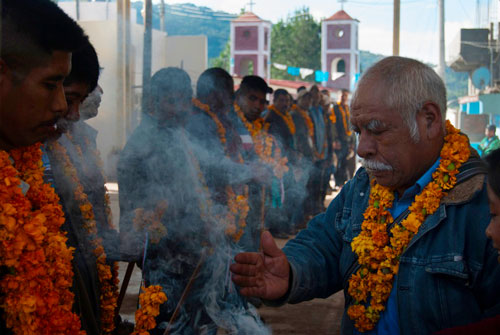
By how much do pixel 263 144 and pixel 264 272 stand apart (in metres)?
4.89

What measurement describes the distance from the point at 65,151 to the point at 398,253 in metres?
1.71

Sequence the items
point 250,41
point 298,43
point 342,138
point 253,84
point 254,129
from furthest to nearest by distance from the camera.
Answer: point 298,43 < point 250,41 < point 342,138 < point 254,129 < point 253,84

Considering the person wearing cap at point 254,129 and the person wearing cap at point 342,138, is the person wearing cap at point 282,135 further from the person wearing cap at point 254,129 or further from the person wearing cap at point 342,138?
the person wearing cap at point 342,138

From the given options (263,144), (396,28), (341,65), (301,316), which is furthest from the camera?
(341,65)

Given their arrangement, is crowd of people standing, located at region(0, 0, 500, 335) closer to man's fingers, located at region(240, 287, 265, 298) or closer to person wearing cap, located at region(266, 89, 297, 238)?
man's fingers, located at region(240, 287, 265, 298)

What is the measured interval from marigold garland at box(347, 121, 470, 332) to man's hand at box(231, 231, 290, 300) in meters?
0.28

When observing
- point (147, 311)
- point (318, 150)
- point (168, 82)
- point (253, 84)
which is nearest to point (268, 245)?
point (147, 311)

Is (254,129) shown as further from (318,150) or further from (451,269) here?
(451,269)

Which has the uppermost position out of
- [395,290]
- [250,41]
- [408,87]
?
[250,41]

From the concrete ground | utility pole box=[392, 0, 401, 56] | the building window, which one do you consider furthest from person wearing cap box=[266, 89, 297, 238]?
the building window

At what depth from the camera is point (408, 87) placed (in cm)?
210

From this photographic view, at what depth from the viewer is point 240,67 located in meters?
41.0

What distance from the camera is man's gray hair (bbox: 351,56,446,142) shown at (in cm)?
211

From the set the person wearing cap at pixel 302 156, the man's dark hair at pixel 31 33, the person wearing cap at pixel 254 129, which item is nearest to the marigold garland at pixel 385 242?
the man's dark hair at pixel 31 33
